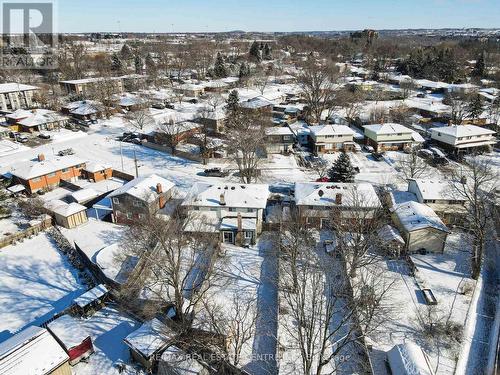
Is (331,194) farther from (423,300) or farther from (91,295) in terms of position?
(91,295)

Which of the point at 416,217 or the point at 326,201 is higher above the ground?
the point at 326,201

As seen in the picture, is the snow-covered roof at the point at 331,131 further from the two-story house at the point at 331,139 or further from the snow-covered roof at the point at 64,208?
the snow-covered roof at the point at 64,208

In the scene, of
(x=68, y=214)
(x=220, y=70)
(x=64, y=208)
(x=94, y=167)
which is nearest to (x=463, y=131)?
(x=94, y=167)

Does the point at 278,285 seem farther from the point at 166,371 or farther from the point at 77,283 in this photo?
the point at 77,283

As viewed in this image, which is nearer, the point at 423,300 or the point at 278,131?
the point at 423,300

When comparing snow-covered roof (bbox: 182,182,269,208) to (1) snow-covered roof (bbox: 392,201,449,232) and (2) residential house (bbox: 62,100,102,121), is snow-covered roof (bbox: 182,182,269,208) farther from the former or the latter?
(2) residential house (bbox: 62,100,102,121)
